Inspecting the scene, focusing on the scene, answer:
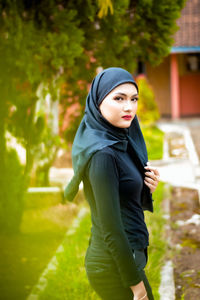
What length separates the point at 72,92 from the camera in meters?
5.99

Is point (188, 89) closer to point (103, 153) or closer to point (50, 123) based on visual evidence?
point (50, 123)

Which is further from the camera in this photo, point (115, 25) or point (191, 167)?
point (191, 167)

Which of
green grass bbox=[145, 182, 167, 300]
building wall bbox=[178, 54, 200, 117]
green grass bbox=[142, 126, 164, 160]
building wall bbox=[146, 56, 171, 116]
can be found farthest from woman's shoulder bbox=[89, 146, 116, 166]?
building wall bbox=[146, 56, 171, 116]

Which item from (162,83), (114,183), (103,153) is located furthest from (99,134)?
(162,83)

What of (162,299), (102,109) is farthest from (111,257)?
(162,299)

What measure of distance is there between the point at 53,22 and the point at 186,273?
3073 millimetres

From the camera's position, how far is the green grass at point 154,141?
11.1 meters

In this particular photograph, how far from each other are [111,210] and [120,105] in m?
0.50

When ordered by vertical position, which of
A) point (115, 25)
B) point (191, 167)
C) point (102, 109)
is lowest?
point (191, 167)

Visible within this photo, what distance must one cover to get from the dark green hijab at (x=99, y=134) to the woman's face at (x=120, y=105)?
24 mm

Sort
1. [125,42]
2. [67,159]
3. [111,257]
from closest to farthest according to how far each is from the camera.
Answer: [111,257]
[125,42]
[67,159]

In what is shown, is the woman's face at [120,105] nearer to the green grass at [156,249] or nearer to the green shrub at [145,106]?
the green grass at [156,249]

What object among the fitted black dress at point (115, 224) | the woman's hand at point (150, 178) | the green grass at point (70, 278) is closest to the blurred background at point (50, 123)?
the green grass at point (70, 278)

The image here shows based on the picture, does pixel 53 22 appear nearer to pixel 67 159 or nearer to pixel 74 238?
pixel 74 238
